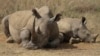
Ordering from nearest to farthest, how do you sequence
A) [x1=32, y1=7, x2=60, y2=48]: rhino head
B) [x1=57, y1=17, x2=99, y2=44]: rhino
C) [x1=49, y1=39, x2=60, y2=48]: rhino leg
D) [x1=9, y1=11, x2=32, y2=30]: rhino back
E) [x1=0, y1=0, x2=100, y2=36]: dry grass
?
[x1=32, y1=7, x2=60, y2=48]: rhino head → [x1=49, y1=39, x2=60, y2=48]: rhino leg → [x1=9, y1=11, x2=32, y2=30]: rhino back → [x1=57, y1=17, x2=99, y2=44]: rhino → [x1=0, y1=0, x2=100, y2=36]: dry grass

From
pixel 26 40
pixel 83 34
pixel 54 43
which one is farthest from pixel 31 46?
pixel 83 34

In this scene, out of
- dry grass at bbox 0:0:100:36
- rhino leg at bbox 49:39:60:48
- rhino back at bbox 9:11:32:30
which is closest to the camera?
rhino leg at bbox 49:39:60:48

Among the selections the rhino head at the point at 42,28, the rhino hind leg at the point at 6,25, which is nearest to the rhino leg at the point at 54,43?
the rhino head at the point at 42,28

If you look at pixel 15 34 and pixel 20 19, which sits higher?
pixel 20 19

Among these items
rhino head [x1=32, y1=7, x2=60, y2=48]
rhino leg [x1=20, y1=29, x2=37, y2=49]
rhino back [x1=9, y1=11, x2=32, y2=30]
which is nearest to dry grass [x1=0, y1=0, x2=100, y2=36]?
rhino back [x1=9, y1=11, x2=32, y2=30]

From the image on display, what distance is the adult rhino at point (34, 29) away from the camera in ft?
42.8

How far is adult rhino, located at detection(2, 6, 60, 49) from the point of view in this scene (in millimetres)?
13031

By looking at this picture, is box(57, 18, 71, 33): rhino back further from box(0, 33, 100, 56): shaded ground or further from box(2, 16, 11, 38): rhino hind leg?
box(2, 16, 11, 38): rhino hind leg

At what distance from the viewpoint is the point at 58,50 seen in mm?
13195

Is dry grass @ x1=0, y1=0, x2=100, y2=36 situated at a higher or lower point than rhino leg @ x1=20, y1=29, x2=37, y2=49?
higher

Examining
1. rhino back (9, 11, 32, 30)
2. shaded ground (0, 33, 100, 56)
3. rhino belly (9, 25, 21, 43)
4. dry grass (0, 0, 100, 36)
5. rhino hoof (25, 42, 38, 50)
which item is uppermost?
dry grass (0, 0, 100, 36)

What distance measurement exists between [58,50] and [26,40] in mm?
1063

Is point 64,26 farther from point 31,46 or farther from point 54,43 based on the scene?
point 31,46

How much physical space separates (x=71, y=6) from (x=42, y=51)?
19.7 ft
